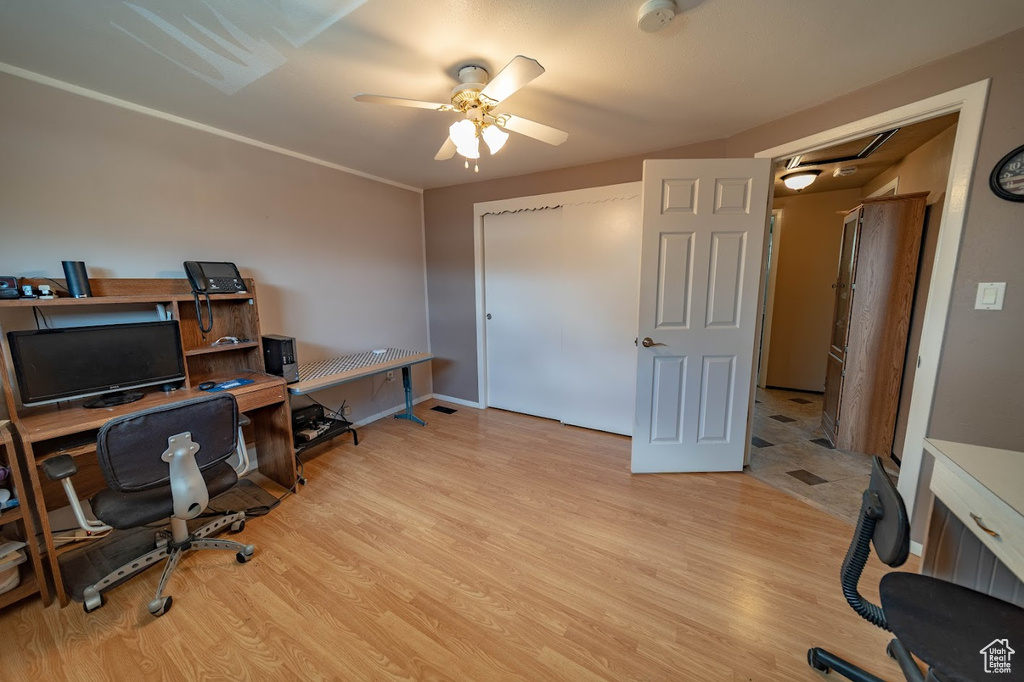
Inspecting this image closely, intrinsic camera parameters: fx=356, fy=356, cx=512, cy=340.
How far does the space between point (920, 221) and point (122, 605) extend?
492 cm

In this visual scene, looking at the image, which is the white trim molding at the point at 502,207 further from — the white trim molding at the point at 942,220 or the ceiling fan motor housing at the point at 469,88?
the ceiling fan motor housing at the point at 469,88

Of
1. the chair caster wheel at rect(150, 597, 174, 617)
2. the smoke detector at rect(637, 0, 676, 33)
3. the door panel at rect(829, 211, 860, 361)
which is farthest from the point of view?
the door panel at rect(829, 211, 860, 361)

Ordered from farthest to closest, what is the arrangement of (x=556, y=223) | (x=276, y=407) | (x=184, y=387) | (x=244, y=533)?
(x=556, y=223)
(x=276, y=407)
(x=184, y=387)
(x=244, y=533)

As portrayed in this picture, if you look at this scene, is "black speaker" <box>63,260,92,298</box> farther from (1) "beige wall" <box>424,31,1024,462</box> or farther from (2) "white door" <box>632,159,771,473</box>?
(1) "beige wall" <box>424,31,1024,462</box>

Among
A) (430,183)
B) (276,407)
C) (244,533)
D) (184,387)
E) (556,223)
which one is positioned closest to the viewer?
(244,533)

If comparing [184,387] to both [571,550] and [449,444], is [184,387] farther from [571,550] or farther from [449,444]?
[571,550]

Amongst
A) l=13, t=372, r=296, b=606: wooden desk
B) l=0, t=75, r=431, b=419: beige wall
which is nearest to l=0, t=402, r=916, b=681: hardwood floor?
l=13, t=372, r=296, b=606: wooden desk

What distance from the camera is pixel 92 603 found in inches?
58.6

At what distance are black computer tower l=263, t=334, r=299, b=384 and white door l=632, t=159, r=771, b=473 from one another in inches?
91.2

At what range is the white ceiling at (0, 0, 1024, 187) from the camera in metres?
1.29

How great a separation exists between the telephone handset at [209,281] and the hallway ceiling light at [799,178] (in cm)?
428

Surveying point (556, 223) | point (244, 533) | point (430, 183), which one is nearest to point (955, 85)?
point (556, 223)

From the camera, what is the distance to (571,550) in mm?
1836

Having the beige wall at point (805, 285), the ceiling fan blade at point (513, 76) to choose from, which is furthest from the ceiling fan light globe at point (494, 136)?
the beige wall at point (805, 285)
